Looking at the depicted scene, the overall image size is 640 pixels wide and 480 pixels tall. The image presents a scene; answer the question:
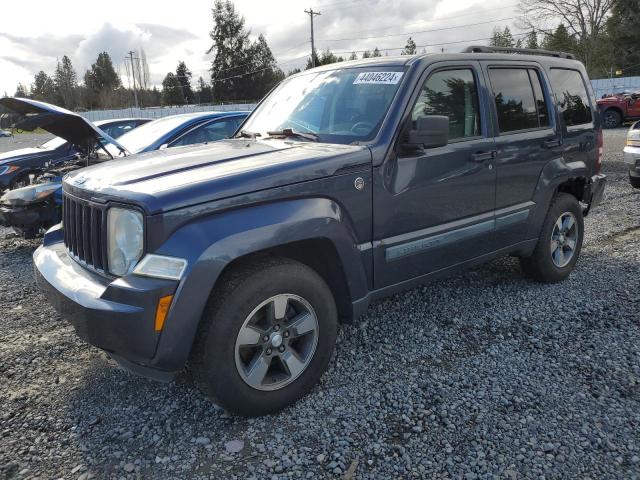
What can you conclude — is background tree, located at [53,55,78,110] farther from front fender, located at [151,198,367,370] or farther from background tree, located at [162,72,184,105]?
front fender, located at [151,198,367,370]

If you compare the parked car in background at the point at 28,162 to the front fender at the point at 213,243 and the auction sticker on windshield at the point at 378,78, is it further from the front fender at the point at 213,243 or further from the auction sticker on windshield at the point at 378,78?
the front fender at the point at 213,243

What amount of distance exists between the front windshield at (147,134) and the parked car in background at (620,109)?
1985cm

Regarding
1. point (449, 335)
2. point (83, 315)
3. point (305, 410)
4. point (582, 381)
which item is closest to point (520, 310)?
point (449, 335)

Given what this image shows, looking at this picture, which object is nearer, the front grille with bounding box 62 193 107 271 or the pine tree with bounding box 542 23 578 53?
the front grille with bounding box 62 193 107 271

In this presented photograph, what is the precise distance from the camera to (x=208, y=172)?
8.89ft

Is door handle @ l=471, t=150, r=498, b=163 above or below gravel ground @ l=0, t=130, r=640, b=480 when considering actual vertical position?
above

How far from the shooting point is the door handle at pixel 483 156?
3685 mm

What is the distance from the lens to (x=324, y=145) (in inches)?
127

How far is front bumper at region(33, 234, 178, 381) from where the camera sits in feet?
7.75

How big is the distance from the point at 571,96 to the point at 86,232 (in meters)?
4.30

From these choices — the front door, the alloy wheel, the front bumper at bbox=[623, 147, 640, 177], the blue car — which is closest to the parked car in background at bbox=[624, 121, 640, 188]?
the front bumper at bbox=[623, 147, 640, 177]

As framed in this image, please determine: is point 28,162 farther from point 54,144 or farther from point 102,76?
point 102,76

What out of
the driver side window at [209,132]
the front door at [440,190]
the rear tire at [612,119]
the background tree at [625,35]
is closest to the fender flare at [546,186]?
the front door at [440,190]

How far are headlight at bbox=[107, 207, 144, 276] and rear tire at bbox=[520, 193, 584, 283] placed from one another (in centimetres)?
348
